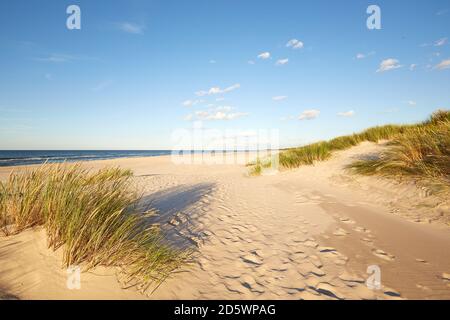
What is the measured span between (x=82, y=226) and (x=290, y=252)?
2740mm

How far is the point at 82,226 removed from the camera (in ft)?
8.71

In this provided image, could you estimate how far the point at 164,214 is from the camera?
17.7ft

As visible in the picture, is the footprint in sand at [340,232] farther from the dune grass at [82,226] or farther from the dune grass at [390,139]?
the dune grass at [390,139]

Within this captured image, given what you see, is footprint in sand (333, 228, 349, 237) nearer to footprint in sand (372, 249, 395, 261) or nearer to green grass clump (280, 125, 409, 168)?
footprint in sand (372, 249, 395, 261)

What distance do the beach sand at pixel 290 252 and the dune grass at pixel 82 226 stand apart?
135 millimetres

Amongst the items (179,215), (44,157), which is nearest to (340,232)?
(179,215)

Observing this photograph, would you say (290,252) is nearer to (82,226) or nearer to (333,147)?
(82,226)

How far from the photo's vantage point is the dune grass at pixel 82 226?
2.50 meters

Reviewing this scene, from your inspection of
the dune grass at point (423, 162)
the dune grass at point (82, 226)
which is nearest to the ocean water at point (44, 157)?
the dune grass at point (82, 226)

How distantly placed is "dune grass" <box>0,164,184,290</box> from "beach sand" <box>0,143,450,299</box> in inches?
5.3

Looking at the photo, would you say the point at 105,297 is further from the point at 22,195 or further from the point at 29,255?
the point at 22,195

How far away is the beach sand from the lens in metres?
2.39
